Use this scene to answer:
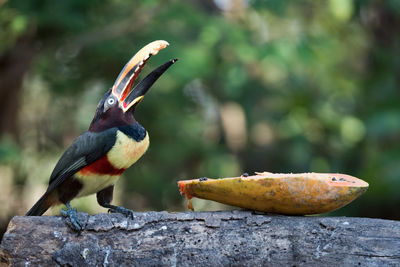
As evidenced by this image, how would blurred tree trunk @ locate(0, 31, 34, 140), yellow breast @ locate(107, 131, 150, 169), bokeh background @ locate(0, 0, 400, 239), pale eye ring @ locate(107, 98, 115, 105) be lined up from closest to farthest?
yellow breast @ locate(107, 131, 150, 169)
pale eye ring @ locate(107, 98, 115, 105)
bokeh background @ locate(0, 0, 400, 239)
blurred tree trunk @ locate(0, 31, 34, 140)

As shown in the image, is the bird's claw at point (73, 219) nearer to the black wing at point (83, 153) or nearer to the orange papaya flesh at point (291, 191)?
the black wing at point (83, 153)

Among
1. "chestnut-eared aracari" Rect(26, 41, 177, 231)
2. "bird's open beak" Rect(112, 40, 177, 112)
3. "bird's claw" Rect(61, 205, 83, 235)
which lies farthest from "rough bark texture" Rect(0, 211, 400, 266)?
"bird's open beak" Rect(112, 40, 177, 112)

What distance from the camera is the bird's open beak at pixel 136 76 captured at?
10.3 feet

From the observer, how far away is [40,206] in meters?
3.29

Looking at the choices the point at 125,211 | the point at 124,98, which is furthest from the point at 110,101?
the point at 125,211

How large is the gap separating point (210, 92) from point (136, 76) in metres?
5.45

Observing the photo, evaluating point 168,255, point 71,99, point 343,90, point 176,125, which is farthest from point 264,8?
point 168,255

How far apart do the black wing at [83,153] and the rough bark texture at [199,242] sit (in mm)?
366

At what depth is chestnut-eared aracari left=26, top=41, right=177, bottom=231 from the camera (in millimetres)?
3125

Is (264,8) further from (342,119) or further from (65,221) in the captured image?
(65,221)

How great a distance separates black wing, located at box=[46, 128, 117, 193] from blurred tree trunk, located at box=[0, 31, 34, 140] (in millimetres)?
3743

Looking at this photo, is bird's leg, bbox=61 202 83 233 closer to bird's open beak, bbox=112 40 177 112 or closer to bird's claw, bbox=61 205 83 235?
bird's claw, bbox=61 205 83 235

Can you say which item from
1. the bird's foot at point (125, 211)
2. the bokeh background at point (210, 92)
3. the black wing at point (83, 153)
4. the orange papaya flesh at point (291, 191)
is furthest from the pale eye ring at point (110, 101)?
the bokeh background at point (210, 92)

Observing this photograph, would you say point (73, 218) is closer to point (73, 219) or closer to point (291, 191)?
point (73, 219)
